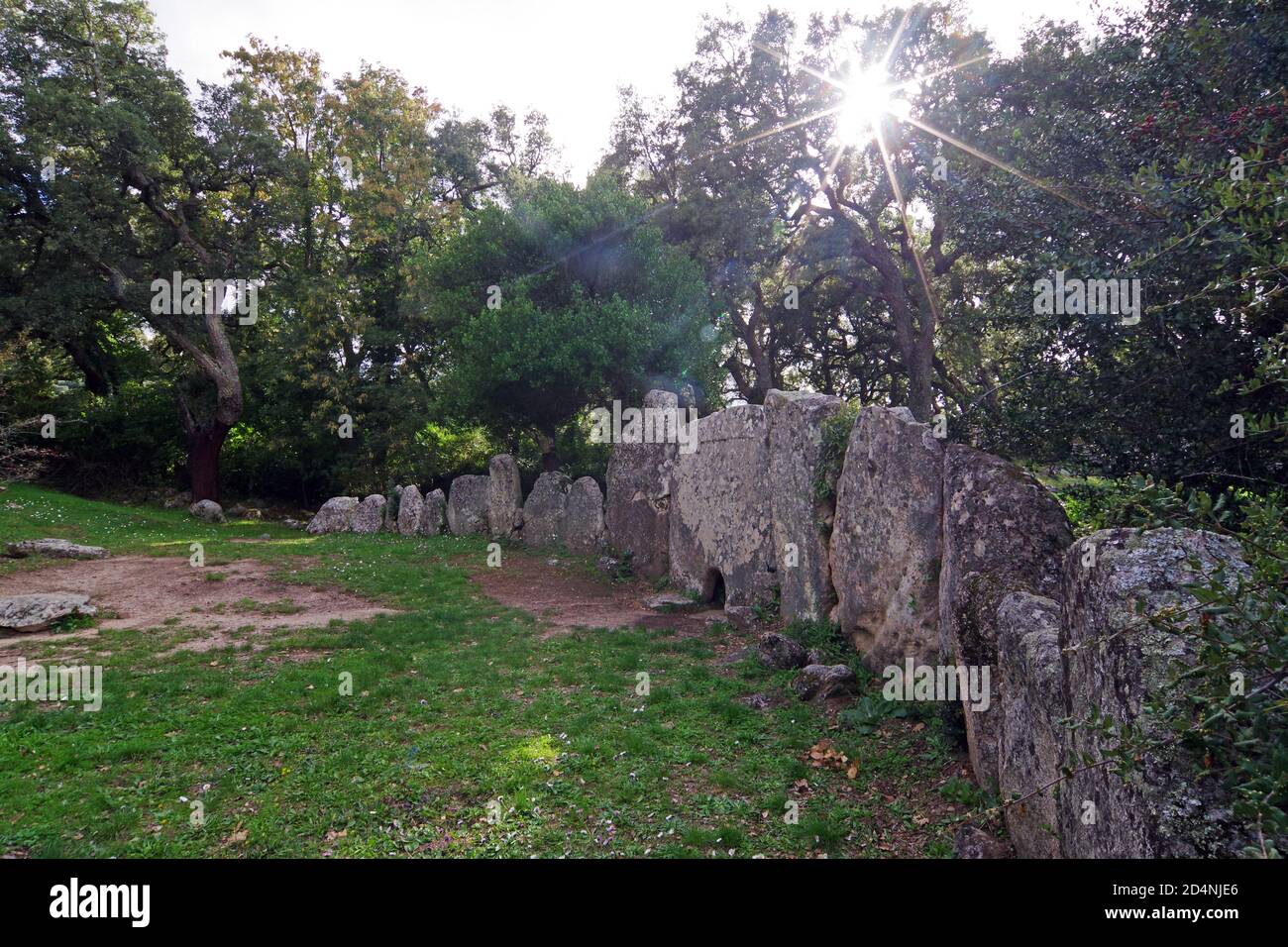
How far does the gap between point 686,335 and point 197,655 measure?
1400 cm

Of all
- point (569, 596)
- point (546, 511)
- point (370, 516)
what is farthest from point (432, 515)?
point (569, 596)

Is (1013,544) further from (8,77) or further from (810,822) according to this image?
(8,77)

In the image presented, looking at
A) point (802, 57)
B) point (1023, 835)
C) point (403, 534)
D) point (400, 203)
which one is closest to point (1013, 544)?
point (1023, 835)

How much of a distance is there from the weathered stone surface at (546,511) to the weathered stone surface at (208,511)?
10812mm

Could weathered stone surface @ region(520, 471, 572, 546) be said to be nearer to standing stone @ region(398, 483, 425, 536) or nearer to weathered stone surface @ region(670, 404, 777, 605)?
standing stone @ region(398, 483, 425, 536)

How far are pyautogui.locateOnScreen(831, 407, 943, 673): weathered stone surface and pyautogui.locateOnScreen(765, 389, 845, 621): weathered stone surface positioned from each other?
398mm

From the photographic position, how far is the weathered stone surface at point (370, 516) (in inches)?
821

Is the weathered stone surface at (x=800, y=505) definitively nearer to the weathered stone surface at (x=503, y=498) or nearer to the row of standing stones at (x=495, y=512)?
the row of standing stones at (x=495, y=512)

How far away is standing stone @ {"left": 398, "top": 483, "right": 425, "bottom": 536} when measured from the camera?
20.2 meters

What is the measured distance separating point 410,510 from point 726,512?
468 inches

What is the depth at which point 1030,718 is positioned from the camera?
164 inches

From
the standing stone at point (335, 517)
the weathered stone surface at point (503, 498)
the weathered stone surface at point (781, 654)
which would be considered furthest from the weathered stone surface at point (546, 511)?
the weathered stone surface at point (781, 654)

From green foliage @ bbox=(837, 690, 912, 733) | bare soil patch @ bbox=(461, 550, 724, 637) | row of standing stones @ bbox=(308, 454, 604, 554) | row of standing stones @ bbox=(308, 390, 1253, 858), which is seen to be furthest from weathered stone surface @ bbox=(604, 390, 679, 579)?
green foliage @ bbox=(837, 690, 912, 733)

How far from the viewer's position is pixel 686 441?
43.2ft
